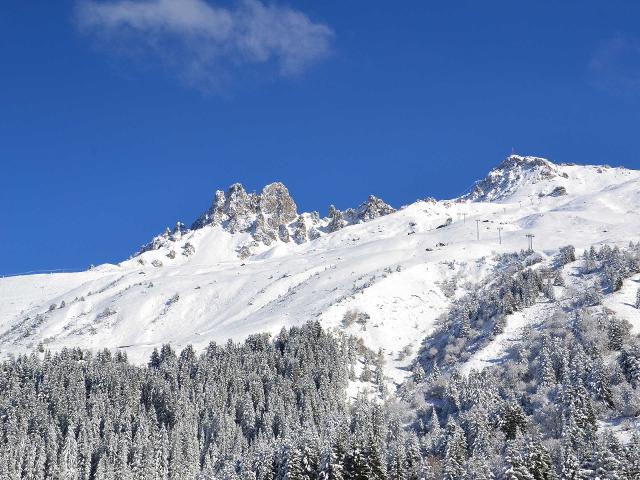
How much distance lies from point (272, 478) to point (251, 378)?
42771mm

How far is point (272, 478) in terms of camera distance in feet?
331

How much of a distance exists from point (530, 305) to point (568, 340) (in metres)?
26.8

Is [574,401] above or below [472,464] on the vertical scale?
above

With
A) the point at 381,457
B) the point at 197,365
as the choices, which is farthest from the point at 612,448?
the point at 197,365

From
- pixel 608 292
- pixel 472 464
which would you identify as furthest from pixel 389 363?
pixel 472 464

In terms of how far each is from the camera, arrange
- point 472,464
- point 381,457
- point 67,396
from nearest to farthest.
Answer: point 472,464 < point 381,457 < point 67,396

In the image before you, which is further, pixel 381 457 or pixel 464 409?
pixel 464 409

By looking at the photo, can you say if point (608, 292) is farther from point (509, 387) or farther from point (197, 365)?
point (197, 365)

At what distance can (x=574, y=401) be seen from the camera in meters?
106

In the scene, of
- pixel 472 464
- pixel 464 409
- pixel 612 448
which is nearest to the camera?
pixel 612 448

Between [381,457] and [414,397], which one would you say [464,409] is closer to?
[414,397]

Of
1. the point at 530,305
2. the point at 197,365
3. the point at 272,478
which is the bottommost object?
the point at 272,478

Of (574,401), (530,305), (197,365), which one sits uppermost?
(530,305)

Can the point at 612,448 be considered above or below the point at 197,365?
below
